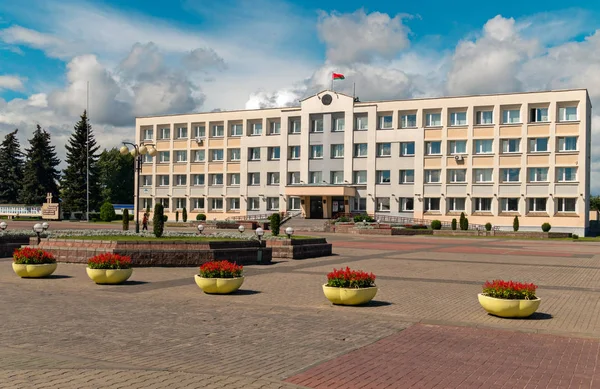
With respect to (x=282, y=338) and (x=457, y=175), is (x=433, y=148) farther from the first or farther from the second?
(x=282, y=338)

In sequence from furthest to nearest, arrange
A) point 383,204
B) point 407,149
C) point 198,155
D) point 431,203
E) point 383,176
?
point 198,155
point 383,176
point 383,204
point 407,149
point 431,203

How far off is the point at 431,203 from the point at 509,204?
7874 millimetres

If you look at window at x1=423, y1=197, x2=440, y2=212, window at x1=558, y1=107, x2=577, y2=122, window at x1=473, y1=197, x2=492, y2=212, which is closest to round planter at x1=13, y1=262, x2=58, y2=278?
window at x1=423, y1=197, x2=440, y2=212

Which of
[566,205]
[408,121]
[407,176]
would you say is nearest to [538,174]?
[566,205]

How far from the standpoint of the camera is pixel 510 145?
59.2m

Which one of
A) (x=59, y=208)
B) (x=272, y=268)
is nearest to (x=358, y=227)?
(x=272, y=268)

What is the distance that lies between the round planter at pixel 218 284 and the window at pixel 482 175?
5156 cm

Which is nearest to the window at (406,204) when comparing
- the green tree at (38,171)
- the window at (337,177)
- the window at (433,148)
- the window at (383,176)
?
the window at (383,176)

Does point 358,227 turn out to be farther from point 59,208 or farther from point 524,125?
point 59,208

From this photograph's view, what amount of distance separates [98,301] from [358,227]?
3917 cm

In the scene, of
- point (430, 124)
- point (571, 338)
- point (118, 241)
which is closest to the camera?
point (571, 338)

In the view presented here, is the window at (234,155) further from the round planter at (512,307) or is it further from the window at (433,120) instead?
the round planter at (512,307)

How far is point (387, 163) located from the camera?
64062 millimetres

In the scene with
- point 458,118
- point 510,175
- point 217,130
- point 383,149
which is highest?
point 458,118
